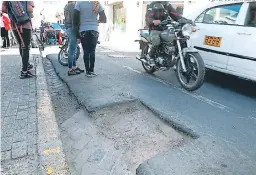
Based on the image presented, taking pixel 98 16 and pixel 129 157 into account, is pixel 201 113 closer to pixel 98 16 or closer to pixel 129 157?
pixel 129 157

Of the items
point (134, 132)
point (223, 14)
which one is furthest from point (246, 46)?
point (134, 132)

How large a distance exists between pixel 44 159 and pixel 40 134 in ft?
1.69

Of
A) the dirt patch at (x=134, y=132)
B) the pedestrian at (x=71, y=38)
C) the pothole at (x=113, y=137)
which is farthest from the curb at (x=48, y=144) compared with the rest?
the pedestrian at (x=71, y=38)

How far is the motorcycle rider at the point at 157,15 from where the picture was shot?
4840mm

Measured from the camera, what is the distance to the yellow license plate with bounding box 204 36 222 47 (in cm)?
469

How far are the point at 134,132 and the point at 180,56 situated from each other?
2.05 m

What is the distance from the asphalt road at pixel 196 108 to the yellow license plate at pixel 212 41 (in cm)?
85

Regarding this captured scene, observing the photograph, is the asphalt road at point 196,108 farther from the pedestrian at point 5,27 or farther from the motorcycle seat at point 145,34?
the pedestrian at point 5,27

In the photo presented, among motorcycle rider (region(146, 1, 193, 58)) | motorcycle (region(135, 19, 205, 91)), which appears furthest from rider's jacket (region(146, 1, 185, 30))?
motorcycle (region(135, 19, 205, 91))

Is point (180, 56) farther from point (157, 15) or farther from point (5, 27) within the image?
point (5, 27)

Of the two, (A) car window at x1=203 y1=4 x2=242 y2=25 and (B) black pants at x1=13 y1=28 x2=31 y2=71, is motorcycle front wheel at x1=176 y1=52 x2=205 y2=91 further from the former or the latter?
(B) black pants at x1=13 y1=28 x2=31 y2=71

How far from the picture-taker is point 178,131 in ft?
9.71

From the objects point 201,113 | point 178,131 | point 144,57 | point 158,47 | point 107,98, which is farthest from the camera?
point 144,57

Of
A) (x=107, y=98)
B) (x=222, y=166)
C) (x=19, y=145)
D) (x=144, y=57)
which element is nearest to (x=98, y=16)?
(x=144, y=57)
